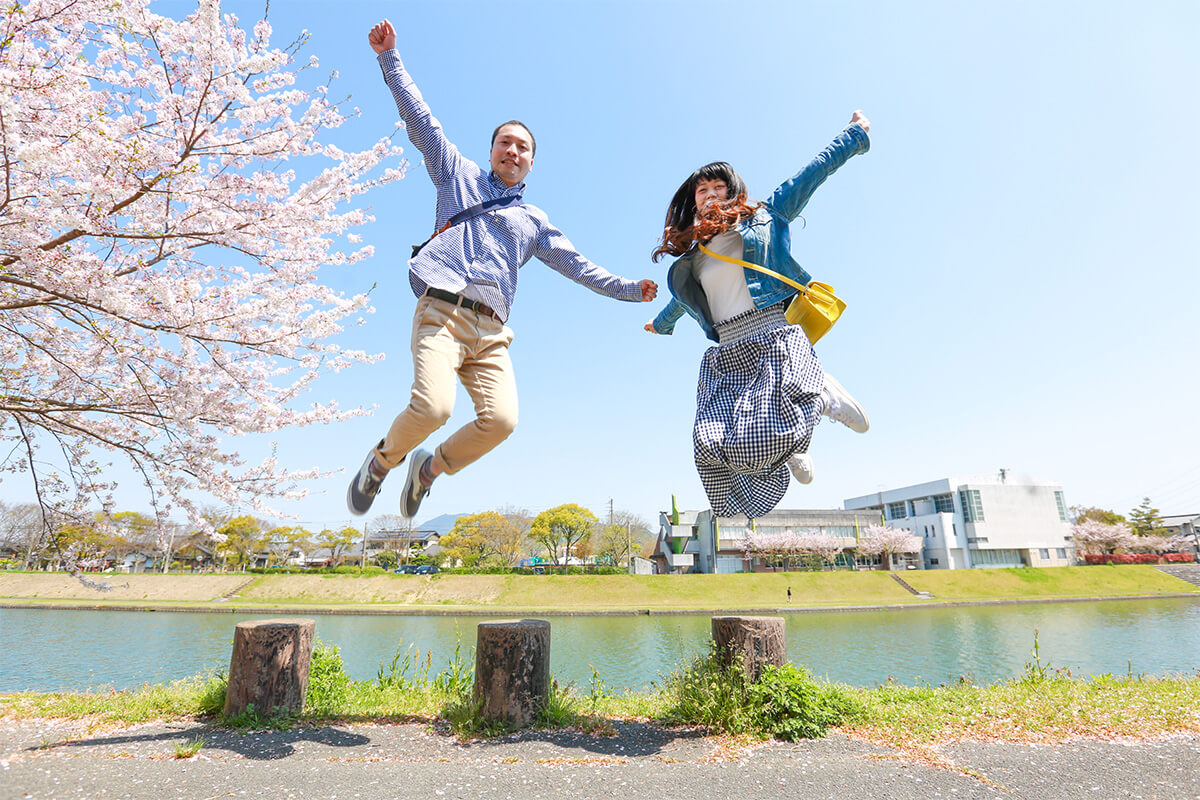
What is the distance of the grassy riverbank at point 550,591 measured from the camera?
27.7 meters

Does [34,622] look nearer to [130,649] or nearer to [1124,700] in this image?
[130,649]

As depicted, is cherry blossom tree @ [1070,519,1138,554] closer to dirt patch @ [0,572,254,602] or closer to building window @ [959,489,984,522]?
building window @ [959,489,984,522]

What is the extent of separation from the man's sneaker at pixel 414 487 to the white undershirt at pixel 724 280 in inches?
70.5

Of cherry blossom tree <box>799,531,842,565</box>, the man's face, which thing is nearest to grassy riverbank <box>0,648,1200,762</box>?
the man's face

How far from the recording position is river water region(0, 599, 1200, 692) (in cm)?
1235

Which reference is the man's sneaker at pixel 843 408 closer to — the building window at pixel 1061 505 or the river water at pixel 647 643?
the river water at pixel 647 643

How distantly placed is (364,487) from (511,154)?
1.93 m

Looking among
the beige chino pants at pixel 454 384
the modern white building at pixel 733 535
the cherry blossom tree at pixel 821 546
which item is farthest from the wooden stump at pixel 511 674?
the cherry blossom tree at pixel 821 546

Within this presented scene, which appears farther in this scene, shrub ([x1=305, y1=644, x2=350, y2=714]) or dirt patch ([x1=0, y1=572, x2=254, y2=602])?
dirt patch ([x1=0, y1=572, x2=254, y2=602])

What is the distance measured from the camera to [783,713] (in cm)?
437

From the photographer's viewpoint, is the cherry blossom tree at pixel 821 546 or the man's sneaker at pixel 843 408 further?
the cherry blossom tree at pixel 821 546

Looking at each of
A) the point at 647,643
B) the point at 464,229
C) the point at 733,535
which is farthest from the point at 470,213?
the point at 733,535

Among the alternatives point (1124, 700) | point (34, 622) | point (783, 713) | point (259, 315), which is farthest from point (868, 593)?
point (34, 622)

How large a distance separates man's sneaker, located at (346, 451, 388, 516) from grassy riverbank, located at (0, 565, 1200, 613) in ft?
80.5
